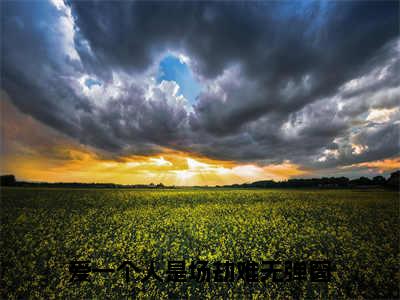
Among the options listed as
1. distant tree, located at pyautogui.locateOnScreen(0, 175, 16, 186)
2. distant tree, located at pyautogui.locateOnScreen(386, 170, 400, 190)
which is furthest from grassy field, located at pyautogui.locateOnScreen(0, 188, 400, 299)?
distant tree, located at pyautogui.locateOnScreen(0, 175, 16, 186)

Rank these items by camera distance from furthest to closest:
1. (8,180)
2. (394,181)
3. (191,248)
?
1. (8,180)
2. (394,181)
3. (191,248)

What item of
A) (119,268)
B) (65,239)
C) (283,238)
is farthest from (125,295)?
(283,238)

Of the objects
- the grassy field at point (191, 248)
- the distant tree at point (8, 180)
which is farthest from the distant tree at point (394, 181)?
the distant tree at point (8, 180)

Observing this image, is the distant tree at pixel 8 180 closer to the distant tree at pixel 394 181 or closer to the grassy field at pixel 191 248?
the grassy field at pixel 191 248

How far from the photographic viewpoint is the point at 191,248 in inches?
431

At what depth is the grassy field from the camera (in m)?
8.24

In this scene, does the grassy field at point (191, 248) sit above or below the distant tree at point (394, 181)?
below

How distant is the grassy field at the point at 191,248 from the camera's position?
8242mm

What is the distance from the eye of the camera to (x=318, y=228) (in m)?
14.0

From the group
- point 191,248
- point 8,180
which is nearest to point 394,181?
point 191,248

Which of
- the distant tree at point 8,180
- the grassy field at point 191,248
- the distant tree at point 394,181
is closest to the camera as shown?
the grassy field at point 191,248

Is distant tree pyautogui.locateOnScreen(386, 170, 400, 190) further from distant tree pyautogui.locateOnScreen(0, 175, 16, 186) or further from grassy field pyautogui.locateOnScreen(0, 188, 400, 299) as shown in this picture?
distant tree pyautogui.locateOnScreen(0, 175, 16, 186)

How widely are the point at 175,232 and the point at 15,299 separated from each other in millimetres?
8213

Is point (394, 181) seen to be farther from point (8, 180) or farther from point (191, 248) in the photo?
point (8, 180)
